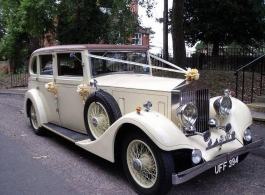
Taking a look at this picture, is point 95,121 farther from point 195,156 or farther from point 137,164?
point 195,156

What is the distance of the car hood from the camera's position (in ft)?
13.0

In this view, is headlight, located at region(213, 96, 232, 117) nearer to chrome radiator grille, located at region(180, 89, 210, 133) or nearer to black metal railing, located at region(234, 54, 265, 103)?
chrome radiator grille, located at region(180, 89, 210, 133)

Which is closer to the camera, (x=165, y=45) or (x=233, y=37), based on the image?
(x=165, y=45)

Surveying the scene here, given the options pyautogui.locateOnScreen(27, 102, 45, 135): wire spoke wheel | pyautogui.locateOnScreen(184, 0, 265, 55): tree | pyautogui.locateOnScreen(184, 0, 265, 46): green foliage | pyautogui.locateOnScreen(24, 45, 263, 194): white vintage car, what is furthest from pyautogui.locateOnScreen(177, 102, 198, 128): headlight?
pyautogui.locateOnScreen(184, 0, 265, 46): green foliage

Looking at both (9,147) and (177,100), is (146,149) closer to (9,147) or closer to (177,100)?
(177,100)

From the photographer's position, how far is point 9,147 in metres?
5.43

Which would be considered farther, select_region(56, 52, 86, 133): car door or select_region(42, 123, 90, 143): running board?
select_region(56, 52, 86, 133): car door

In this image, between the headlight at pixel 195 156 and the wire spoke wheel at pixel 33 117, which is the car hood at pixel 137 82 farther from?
the wire spoke wheel at pixel 33 117

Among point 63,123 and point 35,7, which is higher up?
point 35,7

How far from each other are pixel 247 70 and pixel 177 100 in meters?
10.6

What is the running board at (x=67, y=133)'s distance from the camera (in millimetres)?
4745

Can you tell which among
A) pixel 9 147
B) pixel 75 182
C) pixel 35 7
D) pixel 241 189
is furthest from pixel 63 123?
pixel 35 7

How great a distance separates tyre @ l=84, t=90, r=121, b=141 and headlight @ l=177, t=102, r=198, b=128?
3.03ft

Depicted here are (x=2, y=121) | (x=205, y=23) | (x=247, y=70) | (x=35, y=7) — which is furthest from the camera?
(x=205, y=23)
